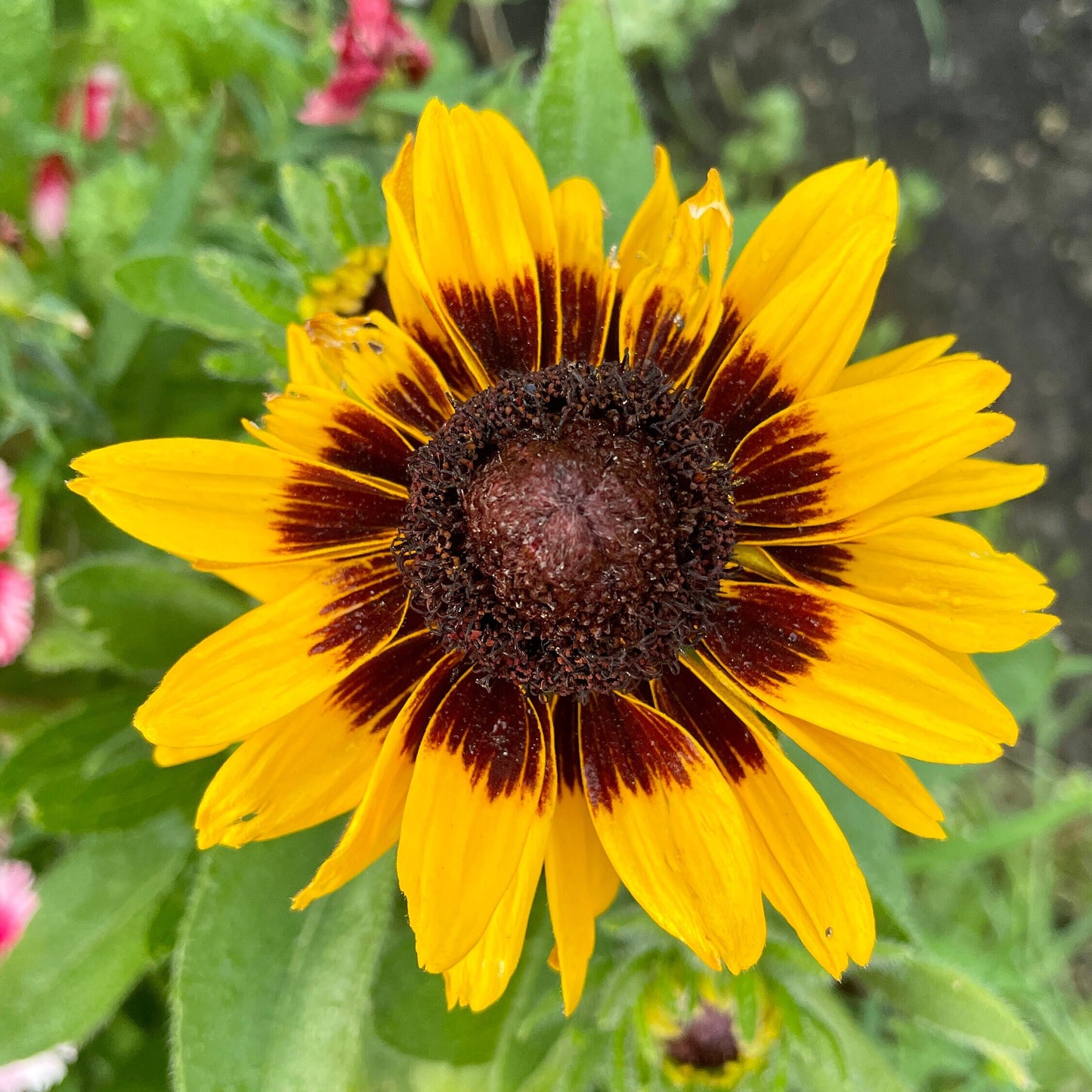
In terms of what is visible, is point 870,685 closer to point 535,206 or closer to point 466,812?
point 466,812

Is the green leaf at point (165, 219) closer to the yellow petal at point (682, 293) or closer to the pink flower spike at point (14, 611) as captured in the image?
the pink flower spike at point (14, 611)

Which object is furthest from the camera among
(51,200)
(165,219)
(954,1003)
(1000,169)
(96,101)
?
(1000,169)

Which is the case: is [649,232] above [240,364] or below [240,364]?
above

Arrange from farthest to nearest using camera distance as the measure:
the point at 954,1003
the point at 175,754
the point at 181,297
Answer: the point at 181,297
the point at 954,1003
the point at 175,754

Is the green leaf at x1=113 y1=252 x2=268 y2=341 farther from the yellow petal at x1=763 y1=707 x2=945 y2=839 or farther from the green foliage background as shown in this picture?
the yellow petal at x1=763 y1=707 x2=945 y2=839

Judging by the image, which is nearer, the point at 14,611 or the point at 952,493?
the point at 952,493

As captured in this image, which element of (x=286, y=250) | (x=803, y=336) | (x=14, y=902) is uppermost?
(x=803, y=336)

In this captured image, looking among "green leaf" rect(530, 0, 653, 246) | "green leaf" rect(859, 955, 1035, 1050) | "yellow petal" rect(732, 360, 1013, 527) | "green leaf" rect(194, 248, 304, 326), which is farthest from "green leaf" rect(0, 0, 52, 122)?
"green leaf" rect(859, 955, 1035, 1050)

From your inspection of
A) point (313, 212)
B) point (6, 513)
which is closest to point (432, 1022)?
point (6, 513)
